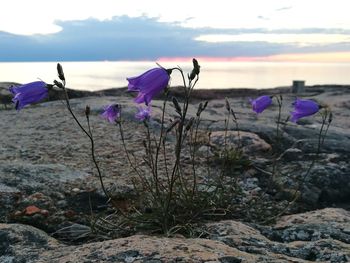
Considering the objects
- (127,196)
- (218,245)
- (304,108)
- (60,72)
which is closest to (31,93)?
(60,72)

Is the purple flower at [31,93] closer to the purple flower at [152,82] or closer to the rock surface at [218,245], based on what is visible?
the purple flower at [152,82]

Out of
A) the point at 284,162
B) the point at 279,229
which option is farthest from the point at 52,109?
the point at 279,229

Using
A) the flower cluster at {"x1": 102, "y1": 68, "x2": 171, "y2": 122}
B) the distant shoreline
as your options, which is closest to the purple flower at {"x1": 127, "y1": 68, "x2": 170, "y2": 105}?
the flower cluster at {"x1": 102, "y1": 68, "x2": 171, "y2": 122}

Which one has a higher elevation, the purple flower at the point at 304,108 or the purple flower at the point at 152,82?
the purple flower at the point at 152,82

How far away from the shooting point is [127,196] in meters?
3.35

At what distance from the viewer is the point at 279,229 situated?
288cm

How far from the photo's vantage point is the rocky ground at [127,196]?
89.4 inches

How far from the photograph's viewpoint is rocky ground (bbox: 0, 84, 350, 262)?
2.27m

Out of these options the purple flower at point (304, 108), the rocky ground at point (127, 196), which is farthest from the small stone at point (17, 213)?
the purple flower at point (304, 108)

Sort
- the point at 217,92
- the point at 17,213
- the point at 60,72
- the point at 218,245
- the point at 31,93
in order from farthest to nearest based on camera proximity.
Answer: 1. the point at 217,92
2. the point at 17,213
3. the point at 31,93
4. the point at 60,72
5. the point at 218,245

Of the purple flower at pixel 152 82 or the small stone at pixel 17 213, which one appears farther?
the small stone at pixel 17 213

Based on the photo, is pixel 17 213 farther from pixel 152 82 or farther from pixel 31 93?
pixel 152 82

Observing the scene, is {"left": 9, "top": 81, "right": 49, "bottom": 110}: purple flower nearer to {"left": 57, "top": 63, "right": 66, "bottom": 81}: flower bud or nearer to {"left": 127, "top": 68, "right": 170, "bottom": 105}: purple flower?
{"left": 57, "top": 63, "right": 66, "bottom": 81}: flower bud

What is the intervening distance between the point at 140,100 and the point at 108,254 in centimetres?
84
